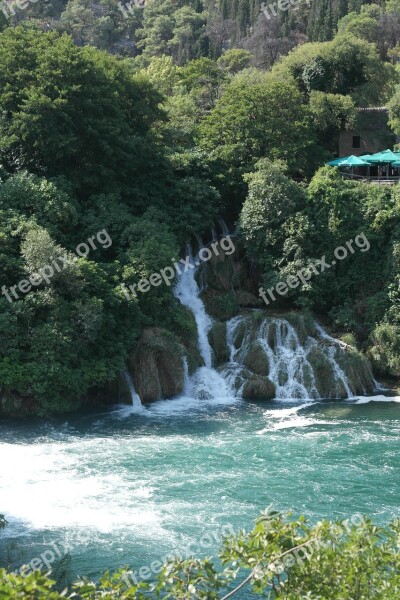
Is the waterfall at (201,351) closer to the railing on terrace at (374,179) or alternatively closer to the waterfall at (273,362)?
the waterfall at (273,362)

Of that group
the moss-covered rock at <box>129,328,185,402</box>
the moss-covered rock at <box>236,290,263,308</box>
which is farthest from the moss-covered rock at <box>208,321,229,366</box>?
the moss-covered rock at <box>236,290,263,308</box>

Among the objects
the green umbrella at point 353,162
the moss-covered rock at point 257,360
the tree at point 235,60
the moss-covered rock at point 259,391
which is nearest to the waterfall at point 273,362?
the moss-covered rock at point 257,360

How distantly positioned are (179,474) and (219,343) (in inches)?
384

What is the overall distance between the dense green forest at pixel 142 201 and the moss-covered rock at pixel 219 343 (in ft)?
3.49

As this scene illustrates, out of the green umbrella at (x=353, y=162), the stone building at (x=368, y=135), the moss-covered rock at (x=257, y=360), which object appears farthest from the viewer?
the stone building at (x=368, y=135)

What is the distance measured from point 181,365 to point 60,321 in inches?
184

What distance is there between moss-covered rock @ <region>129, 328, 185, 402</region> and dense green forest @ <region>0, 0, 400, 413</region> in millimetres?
697

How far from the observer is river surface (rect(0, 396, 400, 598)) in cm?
1830

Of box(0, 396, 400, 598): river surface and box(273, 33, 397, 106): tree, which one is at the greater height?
box(273, 33, 397, 106): tree

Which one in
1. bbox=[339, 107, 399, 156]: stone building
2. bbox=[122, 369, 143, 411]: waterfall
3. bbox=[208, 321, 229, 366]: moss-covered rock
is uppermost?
Answer: bbox=[339, 107, 399, 156]: stone building

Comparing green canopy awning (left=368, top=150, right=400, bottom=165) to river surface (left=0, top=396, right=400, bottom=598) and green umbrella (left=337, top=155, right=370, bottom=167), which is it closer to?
green umbrella (left=337, top=155, right=370, bottom=167)

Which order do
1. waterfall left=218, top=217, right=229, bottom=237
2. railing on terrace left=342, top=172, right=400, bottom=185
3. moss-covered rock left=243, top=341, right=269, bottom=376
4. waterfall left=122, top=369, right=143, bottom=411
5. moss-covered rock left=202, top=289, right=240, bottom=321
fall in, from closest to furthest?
waterfall left=122, top=369, right=143, bottom=411 → moss-covered rock left=243, top=341, right=269, bottom=376 → moss-covered rock left=202, top=289, right=240, bottom=321 → waterfall left=218, top=217, right=229, bottom=237 → railing on terrace left=342, top=172, right=400, bottom=185

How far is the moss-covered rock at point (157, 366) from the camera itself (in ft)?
94.9

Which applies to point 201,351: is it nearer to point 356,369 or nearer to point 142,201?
point 356,369
